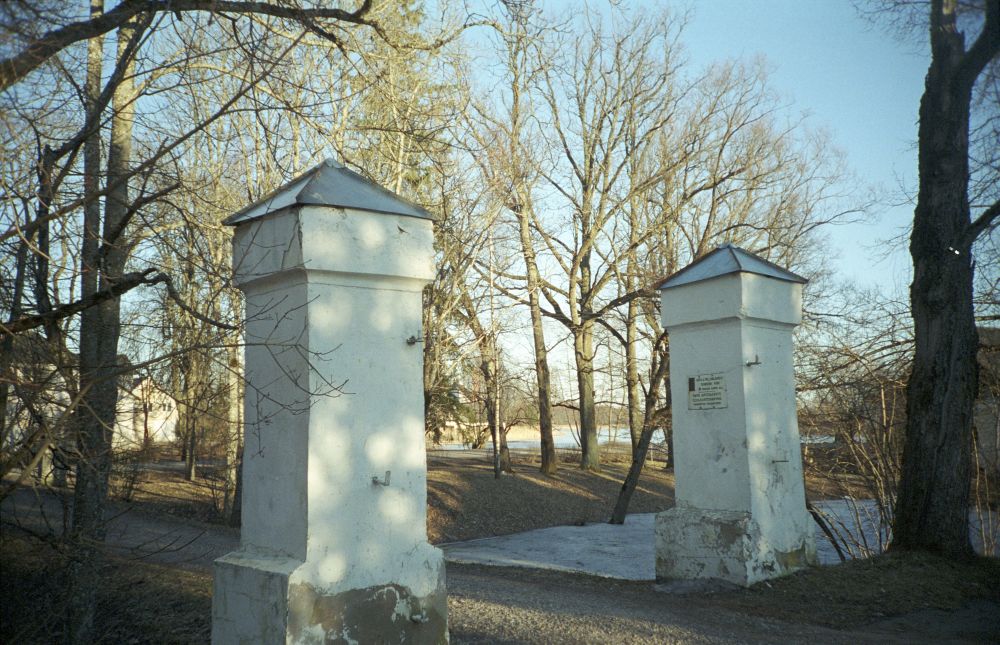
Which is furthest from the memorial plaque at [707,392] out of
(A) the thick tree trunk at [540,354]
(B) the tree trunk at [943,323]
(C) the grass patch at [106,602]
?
(A) the thick tree trunk at [540,354]

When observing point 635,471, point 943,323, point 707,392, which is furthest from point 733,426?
point 635,471

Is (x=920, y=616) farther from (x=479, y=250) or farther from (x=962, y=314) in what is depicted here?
(x=479, y=250)

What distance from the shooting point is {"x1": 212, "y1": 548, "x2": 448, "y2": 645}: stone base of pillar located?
4922 millimetres

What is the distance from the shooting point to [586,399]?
25578 millimetres

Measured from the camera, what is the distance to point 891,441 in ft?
34.8

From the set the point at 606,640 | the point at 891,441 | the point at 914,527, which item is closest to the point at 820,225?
the point at 891,441

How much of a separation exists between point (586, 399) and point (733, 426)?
56.3 feet

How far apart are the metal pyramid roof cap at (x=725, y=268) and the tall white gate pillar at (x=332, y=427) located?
3.93m

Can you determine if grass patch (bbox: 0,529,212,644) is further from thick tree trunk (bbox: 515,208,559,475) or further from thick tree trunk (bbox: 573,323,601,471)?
thick tree trunk (bbox: 573,323,601,471)

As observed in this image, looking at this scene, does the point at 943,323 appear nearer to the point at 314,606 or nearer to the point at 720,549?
the point at 720,549

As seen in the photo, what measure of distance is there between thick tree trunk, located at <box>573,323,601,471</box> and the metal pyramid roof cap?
16050mm

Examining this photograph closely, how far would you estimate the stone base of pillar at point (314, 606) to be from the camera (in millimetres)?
4922

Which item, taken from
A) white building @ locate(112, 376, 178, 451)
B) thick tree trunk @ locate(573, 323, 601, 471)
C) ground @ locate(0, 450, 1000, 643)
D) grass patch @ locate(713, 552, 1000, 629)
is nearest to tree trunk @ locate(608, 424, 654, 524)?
ground @ locate(0, 450, 1000, 643)

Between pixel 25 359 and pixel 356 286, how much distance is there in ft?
6.33
